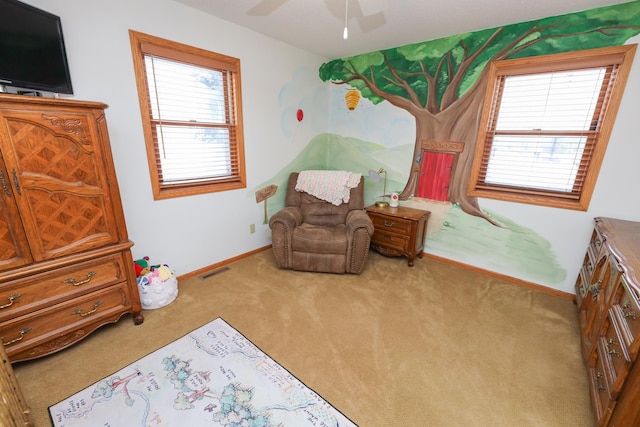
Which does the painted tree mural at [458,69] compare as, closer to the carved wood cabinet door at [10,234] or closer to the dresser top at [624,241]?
the dresser top at [624,241]

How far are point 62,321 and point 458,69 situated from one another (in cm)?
375

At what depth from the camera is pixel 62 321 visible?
65.3 inches

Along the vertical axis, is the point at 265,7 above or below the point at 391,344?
above

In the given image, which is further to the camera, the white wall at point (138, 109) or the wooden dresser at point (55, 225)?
the white wall at point (138, 109)

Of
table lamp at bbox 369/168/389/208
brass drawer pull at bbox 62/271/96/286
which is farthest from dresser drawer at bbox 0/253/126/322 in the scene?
table lamp at bbox 369/168/389/208

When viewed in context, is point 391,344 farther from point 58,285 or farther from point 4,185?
point 4,185

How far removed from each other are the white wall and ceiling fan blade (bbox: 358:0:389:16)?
1.17 metres

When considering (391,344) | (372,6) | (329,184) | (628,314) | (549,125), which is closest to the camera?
(628,314)

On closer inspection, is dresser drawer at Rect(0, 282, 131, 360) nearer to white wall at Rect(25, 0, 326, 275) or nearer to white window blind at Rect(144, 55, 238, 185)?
white wall at Rect(25, 0, 326, 275)

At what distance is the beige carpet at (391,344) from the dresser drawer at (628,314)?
20.9 inches

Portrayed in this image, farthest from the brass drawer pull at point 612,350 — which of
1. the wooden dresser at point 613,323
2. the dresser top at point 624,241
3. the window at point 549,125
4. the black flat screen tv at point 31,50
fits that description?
the black flat screen tv at point 31,50

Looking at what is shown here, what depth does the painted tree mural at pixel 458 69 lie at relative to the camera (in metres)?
2.12

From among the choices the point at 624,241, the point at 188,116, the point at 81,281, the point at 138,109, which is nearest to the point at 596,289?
the point at 624,241

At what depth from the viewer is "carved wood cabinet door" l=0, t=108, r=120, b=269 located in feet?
4.58
